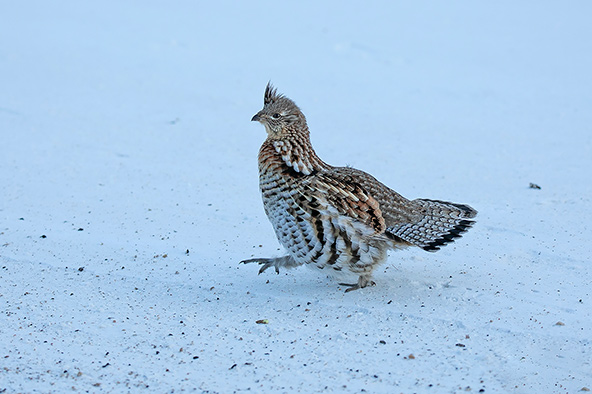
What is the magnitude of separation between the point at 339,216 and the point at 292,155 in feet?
1.96

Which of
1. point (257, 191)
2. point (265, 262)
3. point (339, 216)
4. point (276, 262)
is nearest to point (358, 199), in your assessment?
point (339, 216)

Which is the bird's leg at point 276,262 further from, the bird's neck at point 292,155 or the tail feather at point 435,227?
the tail feather at point 435,227

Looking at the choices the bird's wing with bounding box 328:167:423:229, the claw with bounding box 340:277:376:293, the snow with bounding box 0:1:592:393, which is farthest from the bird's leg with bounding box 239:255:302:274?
the bird's wing with bounding box 328:167:423:229

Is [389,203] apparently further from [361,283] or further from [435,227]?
[361,283]

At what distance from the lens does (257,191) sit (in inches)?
287

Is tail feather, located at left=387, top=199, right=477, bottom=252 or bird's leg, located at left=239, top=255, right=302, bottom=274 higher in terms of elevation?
tail feather, located at left=387, top=199, right=477, bottom=252

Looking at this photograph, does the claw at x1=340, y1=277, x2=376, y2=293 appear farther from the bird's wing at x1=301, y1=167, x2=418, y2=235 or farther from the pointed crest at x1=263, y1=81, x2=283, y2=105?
the pointed crest at x1=263, y1=81, x2=283, y2=105

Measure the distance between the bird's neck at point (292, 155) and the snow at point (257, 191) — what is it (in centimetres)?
83

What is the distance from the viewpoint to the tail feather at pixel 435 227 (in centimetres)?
500

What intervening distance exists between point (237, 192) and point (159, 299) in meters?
2.35

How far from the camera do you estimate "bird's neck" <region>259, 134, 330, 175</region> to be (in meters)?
5.20

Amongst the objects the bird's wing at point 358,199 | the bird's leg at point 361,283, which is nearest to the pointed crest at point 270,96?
the bird's wing at point 358,199

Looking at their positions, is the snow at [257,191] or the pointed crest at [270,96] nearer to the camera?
the snow at [257,191]

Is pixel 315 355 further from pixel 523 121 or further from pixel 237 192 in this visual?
pixel 523 121
